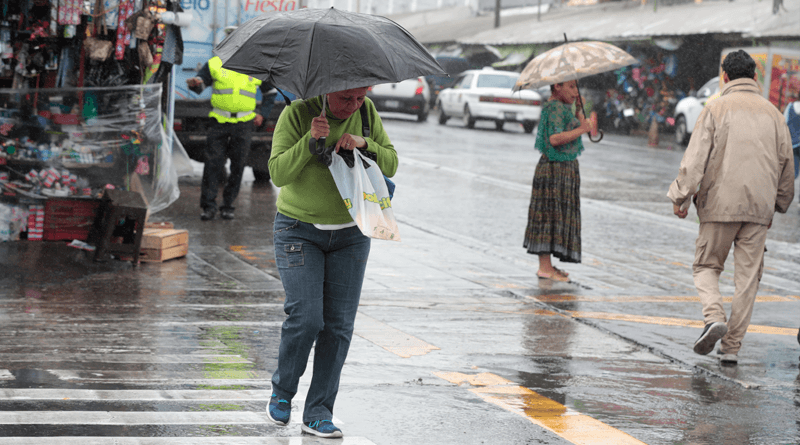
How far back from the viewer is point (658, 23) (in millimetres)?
30969

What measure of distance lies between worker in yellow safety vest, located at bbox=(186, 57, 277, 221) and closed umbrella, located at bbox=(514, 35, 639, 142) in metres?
3.31

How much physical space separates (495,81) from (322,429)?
1024 inches

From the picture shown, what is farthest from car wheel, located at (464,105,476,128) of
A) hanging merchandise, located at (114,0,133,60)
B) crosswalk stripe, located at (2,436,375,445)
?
crosswalk stripe, located at (2,436,375,445)

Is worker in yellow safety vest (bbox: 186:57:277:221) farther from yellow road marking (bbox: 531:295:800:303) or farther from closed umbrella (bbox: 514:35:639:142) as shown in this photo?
yellow road marking (bbox: 531:295:800:303)

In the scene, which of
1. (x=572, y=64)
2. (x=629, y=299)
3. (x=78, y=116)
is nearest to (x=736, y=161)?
(x=629, y=299)

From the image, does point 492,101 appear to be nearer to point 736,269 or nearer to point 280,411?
point 736,269

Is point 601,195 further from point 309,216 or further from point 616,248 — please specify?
point 309,216

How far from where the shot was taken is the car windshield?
2969 cm

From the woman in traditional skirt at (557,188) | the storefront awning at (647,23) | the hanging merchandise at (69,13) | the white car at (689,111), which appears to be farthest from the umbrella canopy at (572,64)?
the white car at (689,111)

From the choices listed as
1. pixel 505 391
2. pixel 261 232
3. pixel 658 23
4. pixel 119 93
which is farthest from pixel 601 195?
pixel 658 23

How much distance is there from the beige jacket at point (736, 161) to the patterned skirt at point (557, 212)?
2.24 meters

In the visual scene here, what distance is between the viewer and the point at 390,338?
21.3 feet

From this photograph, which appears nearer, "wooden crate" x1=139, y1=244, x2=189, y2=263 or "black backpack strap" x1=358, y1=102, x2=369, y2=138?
"black backpack strap" x1=358, y1=102, x2=369, y2=138

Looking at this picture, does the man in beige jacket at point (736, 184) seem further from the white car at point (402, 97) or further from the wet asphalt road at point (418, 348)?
the white car at point (402, 97)
